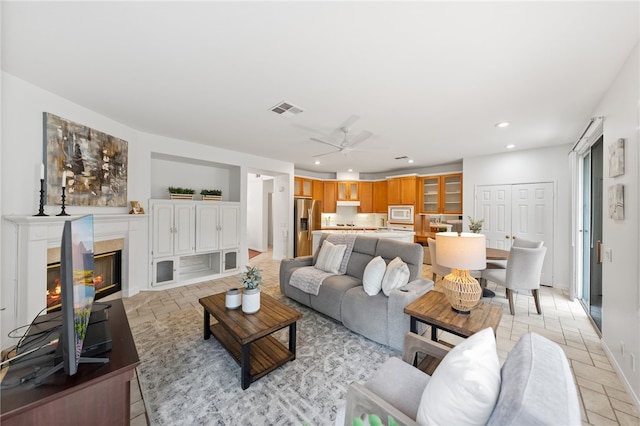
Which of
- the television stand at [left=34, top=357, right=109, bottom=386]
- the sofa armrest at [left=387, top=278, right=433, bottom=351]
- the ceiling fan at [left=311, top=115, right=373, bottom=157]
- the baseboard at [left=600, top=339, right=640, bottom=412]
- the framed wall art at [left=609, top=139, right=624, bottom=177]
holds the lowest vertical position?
the baseboard at [left=600, top=339, right=640, bottom=412]

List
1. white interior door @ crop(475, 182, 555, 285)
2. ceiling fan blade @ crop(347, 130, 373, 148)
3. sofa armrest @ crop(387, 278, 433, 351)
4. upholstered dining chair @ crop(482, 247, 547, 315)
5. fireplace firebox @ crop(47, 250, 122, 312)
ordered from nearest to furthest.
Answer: sofa armrest @ crop(387, 278, 433, 351), fireplace firebox @ crop(47, 250, 122, 312), upholstered dining chair @ crop(482, 247, 547, 315), ceiling fan blade @ crop(347, 130, 373, 148), white interior door @ crop(475, 182, 555, 285)

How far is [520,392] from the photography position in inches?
28.4

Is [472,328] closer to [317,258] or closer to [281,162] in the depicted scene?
[317,258]

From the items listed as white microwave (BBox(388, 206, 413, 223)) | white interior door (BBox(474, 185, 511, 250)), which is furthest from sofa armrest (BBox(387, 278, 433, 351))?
white microwave (BBox(388, 206, 413, 223))

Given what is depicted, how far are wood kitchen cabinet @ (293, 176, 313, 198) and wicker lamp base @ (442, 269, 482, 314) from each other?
516 cm

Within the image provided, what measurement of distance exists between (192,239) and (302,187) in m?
3.34

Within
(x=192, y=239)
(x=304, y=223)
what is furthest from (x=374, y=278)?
(x=304, y=223)

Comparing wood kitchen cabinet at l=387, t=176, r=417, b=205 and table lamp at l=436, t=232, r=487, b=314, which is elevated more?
wood kitchen cabinet at l=387, t=176, r=417, b=205

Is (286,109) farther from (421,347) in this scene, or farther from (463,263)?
(421,347)

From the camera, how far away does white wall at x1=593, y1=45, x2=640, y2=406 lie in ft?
5.68

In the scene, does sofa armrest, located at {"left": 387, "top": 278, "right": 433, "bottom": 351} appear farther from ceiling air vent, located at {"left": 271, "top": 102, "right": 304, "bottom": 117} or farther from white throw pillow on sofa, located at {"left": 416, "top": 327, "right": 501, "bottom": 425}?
ceiling air vent, located at {"left": 271, "top": 102, "right": 304, "bottom": 117}

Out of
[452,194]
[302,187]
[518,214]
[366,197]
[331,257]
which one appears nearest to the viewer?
[331,257]

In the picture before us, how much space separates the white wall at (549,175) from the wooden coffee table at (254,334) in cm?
498

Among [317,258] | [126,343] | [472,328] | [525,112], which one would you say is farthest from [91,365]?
[525,112]
